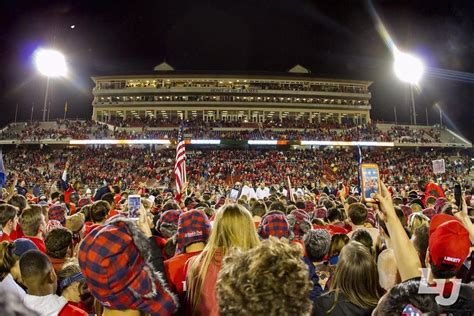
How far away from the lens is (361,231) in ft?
13.9

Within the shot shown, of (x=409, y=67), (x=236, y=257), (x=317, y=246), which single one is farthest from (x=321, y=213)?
(x=409, y=67)

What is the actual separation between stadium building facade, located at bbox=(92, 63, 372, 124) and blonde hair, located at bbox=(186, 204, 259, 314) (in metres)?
57.6

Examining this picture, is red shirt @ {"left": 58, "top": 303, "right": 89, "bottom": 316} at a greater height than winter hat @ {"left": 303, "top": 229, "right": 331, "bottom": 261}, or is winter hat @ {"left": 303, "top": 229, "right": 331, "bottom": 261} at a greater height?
winter hat @ {"left": 303, "top": 229, "right": 331, "bottom": 261}

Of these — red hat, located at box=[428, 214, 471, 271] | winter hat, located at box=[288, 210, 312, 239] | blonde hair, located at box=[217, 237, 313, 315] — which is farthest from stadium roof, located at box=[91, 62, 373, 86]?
blonde hair, located at box=[217, 237, 313, 315]

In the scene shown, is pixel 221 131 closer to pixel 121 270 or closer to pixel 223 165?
pixel 223 165

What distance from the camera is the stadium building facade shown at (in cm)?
6059

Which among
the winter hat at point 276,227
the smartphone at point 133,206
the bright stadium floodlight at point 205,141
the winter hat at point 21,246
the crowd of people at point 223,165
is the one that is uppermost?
the bright stadium floodlight at point 205,141

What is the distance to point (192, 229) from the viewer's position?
3.49 m

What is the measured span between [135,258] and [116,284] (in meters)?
0.16

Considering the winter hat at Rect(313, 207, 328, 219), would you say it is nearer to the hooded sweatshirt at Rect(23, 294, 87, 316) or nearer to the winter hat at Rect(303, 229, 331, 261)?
the winter hat at Rect(303, 229, 331, 261)

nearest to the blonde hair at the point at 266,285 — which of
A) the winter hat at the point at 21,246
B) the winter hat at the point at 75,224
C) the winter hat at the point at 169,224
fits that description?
the winter hat at the point at 21,246

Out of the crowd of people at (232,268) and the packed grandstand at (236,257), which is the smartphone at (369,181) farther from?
the crowd of people at (232,268)

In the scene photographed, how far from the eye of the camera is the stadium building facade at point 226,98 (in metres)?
60.6

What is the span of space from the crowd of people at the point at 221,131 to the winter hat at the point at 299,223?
4400 centimetres
